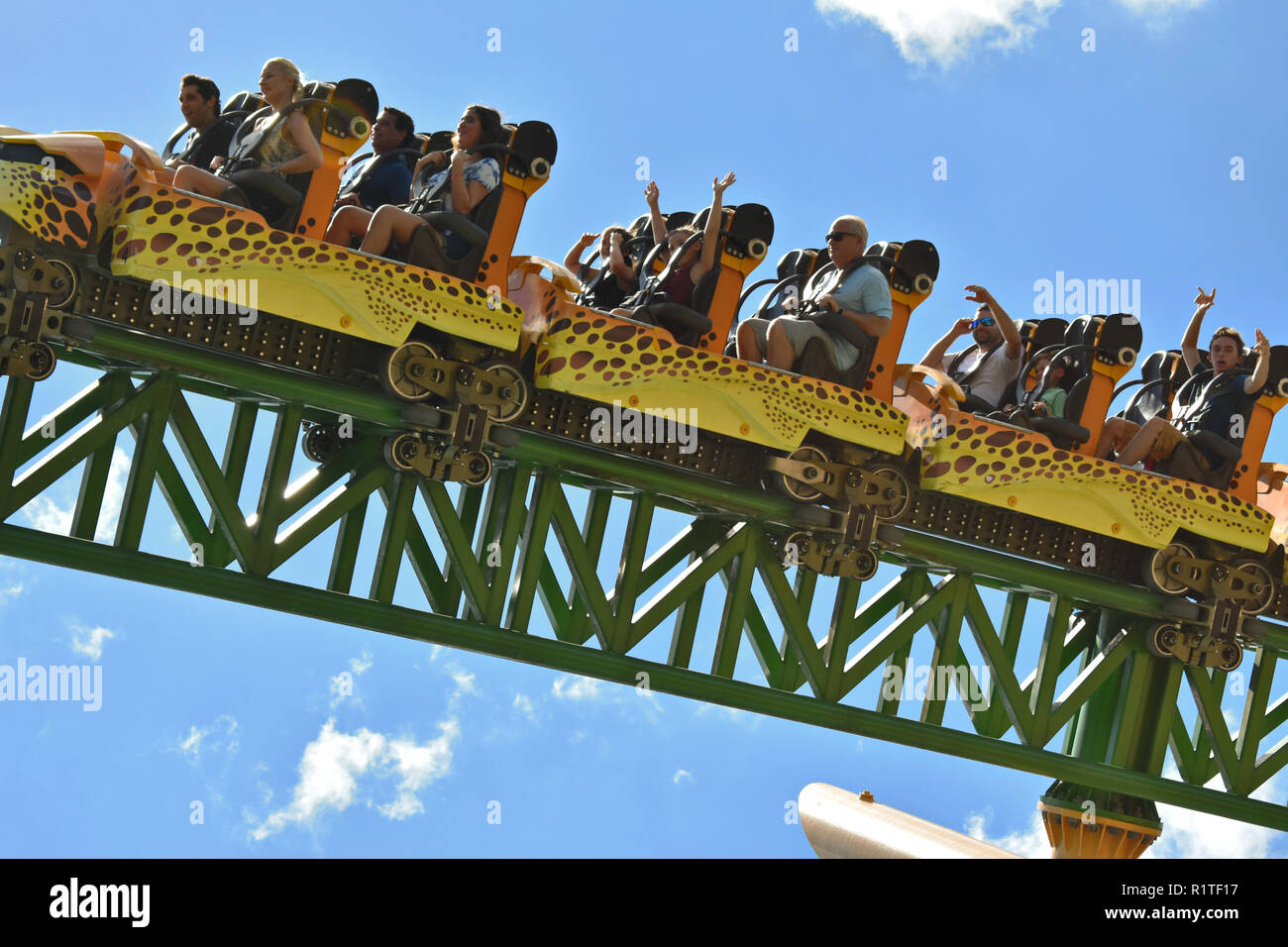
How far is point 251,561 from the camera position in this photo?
21.7 ft

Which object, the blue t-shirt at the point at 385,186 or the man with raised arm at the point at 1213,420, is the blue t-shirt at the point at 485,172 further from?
the man with raised arm at the point at 1213,420

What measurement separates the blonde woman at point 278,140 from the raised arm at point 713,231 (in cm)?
166

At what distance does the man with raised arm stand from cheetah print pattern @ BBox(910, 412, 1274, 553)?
0.22m

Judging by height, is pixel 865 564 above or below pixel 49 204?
below

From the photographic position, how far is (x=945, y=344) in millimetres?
8547

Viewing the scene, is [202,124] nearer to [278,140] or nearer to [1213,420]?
[278,140]

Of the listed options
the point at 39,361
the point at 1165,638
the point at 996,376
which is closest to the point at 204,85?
the point at 39,361

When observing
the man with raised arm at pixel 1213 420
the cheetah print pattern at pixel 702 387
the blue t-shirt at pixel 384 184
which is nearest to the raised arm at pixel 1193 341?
the man with raised arm at pixel 1213 420

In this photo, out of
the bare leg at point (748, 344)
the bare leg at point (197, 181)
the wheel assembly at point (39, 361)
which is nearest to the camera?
the wheel assembly at point (39, 361)

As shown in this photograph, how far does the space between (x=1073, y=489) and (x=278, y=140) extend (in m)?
3.85

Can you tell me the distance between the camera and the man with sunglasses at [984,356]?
833 centimetres

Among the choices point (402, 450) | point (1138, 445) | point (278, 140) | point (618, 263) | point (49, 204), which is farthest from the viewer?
point (1138, 445)

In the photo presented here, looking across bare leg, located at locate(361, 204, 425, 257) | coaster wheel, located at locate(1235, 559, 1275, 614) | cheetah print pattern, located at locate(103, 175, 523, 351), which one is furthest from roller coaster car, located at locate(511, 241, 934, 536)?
coaster wheel, located at locate(1235, 559, 1275, 614)

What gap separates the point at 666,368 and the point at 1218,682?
145 inches
